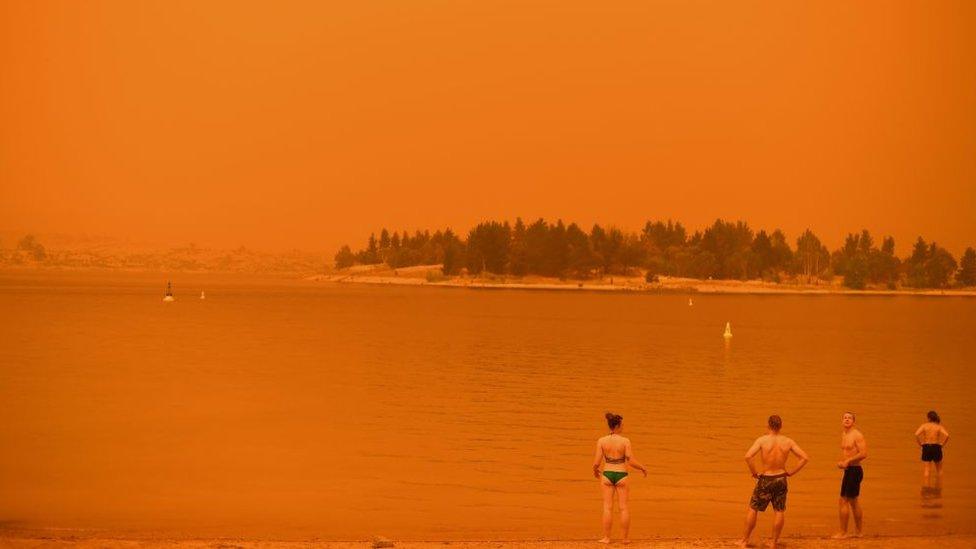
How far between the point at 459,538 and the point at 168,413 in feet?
76.2

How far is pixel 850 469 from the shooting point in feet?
66.2

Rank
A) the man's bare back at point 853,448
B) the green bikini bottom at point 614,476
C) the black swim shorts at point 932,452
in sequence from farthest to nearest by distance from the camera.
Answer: the black swim shorts at point 932,452, the man's bare back at point 853,448, the green bikini bottom at point 614,476

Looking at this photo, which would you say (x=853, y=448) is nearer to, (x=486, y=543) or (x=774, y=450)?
(x=774, y=450)

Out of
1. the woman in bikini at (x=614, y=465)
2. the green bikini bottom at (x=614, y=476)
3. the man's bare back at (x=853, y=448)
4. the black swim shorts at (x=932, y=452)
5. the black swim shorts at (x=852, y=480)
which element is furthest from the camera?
the black swim shorts at (x=932, y=452)

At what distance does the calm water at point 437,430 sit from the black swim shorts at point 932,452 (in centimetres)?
116

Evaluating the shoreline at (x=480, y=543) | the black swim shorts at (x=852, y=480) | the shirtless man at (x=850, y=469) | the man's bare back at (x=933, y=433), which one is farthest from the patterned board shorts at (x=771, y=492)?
the man's bare back at (x=933, y=433)

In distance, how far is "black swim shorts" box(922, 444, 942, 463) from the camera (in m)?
25.2

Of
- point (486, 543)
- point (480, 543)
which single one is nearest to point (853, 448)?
point (486, 543)

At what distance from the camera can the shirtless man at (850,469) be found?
19.9 m

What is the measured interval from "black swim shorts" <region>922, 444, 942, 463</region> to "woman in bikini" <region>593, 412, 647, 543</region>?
10.8m

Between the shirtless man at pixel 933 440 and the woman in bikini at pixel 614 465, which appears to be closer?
the woman in bikini at pixel 614 465

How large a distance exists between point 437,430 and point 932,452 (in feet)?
A: 56.8

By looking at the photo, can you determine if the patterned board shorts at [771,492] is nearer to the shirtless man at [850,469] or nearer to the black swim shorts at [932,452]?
the shirtless man at [850,469]

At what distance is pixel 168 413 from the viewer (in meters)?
40.1
